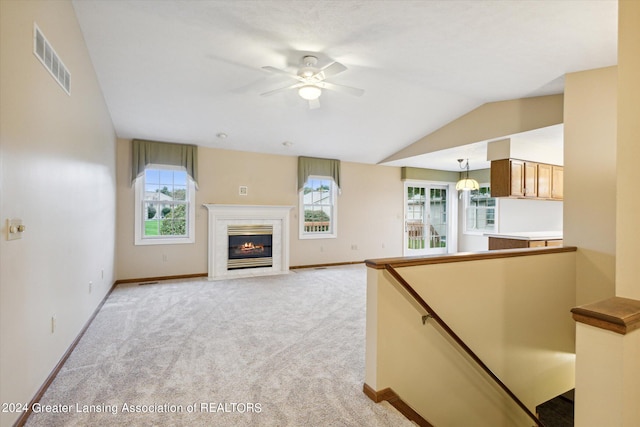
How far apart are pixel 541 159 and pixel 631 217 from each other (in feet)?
14.9

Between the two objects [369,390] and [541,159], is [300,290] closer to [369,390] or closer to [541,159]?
[369,390]

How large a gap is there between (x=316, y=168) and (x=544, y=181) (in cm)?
434

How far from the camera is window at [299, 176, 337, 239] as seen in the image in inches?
276

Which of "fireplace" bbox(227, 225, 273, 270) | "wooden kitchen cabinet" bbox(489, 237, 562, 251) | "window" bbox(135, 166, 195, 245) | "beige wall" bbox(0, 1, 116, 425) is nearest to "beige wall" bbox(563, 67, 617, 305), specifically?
"wooden kitchen cabinet" bbox(489, 237, 562, 251)

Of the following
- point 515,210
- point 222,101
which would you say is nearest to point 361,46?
point 222,101

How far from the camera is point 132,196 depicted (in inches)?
216

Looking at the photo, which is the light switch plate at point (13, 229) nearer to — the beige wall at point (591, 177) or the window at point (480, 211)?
the beige wall at point (591, 177)

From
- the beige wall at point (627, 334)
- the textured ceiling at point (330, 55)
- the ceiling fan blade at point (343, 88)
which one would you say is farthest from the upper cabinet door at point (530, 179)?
the beige wall at point (627, 334)

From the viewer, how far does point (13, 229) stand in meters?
1.78

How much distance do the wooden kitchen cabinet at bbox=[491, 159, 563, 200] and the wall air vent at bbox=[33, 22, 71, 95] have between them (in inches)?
219

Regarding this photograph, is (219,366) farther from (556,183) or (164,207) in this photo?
(556,183)

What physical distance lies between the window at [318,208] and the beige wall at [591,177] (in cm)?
449

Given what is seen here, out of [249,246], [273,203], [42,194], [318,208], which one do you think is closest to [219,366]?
[42,194]

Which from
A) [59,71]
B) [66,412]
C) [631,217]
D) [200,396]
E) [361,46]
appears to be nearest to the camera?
[631,217]
